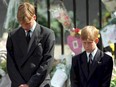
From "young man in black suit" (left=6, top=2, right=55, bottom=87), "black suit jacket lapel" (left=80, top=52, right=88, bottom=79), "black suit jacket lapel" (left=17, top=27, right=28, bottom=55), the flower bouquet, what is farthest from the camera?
the flower bouquet

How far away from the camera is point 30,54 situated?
5270 mm

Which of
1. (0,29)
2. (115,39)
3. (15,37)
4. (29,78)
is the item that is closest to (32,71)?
(29,78)

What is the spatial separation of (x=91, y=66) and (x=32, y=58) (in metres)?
0.62

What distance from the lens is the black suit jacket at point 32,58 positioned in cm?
525

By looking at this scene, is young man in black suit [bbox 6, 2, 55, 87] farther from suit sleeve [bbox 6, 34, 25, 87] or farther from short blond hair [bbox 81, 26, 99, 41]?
short blond hair [bbox 81, 26, 99, 41]

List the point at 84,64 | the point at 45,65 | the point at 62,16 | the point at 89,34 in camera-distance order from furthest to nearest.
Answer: the point at 62,16, the point at 45,65, the point at 84,64, the point at 89,34

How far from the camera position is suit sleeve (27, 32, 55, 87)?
5176 mm

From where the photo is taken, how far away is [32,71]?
5.25 meters

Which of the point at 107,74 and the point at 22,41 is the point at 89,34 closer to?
the point at 107,74

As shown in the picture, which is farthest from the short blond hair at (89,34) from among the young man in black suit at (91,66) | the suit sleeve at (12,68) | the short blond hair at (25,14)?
the suit sleeve at (12,68)

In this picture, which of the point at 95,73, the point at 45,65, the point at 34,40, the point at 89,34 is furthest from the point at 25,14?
the point at 95,73

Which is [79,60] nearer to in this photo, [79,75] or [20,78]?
[79,75]

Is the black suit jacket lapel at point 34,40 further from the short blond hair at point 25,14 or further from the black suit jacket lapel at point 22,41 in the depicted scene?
the short blond hair at point 25,14

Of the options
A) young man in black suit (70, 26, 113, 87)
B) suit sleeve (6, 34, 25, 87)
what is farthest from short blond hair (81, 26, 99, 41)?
suit sleeve (6, 34, 25, 87)
